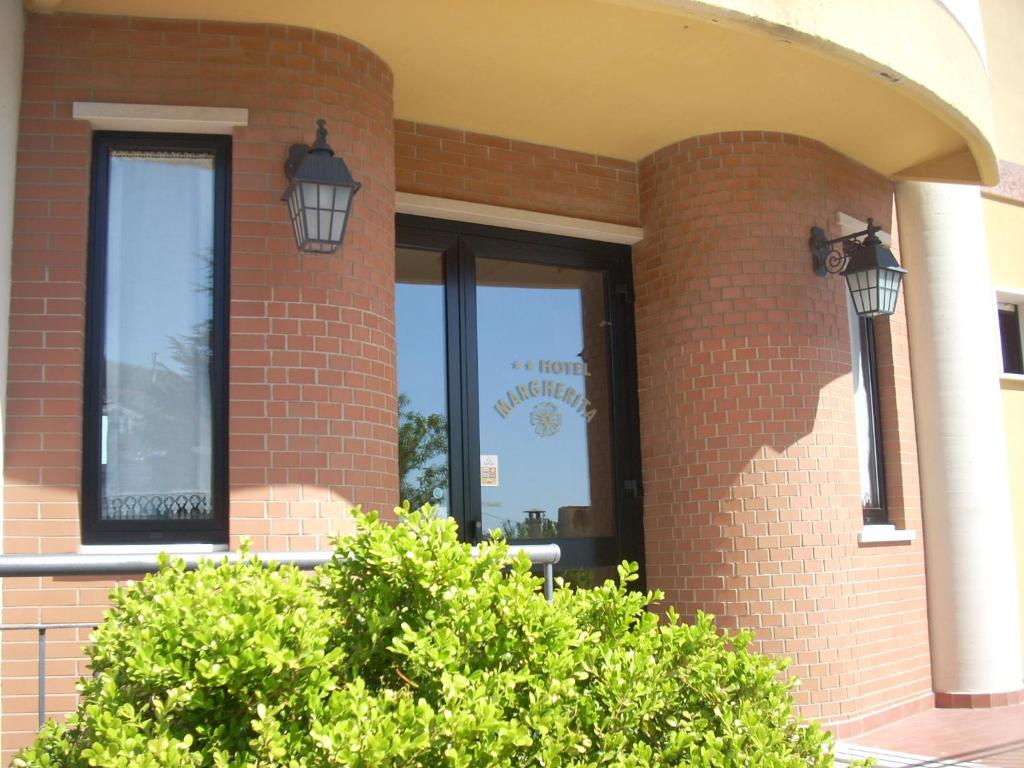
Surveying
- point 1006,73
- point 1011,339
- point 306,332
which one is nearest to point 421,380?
point 306,332

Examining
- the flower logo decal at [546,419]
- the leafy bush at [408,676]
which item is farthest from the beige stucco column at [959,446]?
the leafy bush at [408,676]

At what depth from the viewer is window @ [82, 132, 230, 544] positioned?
501cm

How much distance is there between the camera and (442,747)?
2309mm

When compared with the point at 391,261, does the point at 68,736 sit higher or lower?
lower

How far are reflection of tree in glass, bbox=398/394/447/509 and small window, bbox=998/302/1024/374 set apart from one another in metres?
5.52

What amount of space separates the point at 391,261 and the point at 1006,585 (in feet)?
17.2

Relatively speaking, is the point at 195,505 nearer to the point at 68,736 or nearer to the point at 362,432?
the point at 362,432

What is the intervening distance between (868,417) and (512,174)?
315cm

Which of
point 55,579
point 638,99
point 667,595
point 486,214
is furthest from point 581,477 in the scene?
point 55,579

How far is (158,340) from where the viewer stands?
5219 millimetres

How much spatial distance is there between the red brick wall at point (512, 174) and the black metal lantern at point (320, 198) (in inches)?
51.5

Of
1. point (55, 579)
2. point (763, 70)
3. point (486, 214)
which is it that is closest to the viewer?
point (55, 579)

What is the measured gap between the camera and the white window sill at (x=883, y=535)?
23.2 ft

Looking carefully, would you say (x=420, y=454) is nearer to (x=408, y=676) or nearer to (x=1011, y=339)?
(x=408, y=676)
